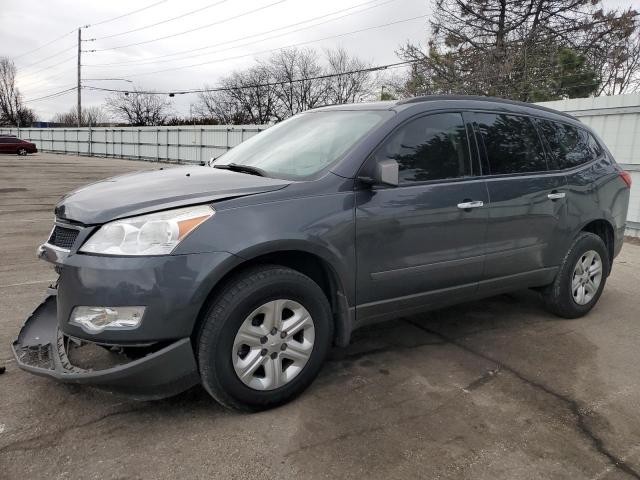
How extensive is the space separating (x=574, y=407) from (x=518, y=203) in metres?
1.52

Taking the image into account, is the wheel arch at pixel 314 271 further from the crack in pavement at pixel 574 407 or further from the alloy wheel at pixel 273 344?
the crack in pavement at pixel 574 407

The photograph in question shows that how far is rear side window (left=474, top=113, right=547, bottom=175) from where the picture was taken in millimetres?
3812

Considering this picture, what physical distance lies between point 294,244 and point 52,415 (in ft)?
5.29

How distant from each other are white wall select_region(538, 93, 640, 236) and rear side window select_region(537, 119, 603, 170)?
4866 millimetres

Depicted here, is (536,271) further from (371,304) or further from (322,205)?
(322,205)

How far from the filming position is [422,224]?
3.30m

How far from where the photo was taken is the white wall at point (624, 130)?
8.67 meters

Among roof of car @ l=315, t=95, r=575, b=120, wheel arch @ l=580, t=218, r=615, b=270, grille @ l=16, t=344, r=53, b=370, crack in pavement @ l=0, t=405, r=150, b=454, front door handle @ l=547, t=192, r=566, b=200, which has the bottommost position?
crack in pavement @ l=0, t=405, r=150, b=454

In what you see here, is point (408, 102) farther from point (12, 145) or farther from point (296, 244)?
point (12, 145)

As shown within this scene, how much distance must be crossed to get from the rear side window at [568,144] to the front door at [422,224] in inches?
43.5

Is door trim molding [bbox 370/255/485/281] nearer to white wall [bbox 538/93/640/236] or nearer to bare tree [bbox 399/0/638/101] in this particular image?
white wall [bbox 538/93/640/236]

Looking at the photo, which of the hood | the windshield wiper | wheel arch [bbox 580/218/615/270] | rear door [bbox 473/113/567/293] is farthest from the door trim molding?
wheel arch [bbox 580/218/615/270]

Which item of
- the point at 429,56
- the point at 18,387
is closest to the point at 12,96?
the point at 429,56

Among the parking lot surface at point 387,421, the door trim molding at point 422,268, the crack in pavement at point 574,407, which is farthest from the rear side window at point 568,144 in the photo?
the crack in pavement at point 574,407
